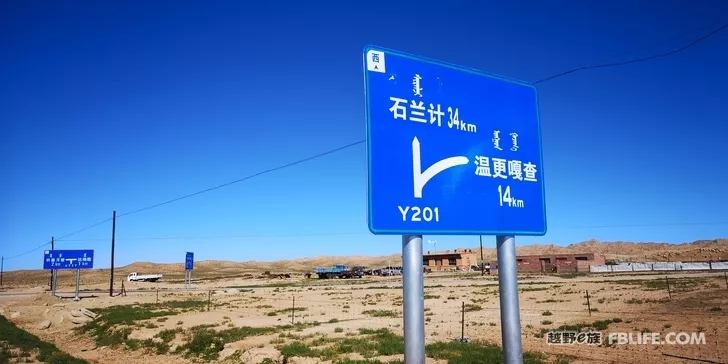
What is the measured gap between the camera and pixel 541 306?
27984mm

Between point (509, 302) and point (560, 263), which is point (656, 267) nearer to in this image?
point (560, 263)

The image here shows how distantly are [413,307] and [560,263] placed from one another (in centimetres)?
8544

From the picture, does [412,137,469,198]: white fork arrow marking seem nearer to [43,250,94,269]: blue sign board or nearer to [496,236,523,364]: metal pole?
[496,236,523,364]: metal pole

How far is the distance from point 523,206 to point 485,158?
52 centimetres

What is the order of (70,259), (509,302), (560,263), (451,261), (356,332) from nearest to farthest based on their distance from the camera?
1. (509,302)
2. (356,332)
3. (70,259)
4. (560,263)
5. (451,261)

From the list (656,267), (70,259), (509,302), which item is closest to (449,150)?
(509,302)

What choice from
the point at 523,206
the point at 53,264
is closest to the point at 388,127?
the point at 523,206

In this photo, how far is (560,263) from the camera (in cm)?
7975

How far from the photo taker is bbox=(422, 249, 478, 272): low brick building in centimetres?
10550

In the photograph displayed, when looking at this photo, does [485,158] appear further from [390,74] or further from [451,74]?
[390,74]

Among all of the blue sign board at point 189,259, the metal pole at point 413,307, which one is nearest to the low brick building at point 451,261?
the blue sign board at point 189,259

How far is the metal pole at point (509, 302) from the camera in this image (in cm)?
320

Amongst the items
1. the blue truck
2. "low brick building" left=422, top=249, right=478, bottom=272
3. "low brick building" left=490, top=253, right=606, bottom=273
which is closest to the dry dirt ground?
"low brick building" left=490, top=253, right=606, bottom=273

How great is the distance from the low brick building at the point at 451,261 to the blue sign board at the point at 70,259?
71.9m
